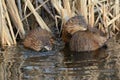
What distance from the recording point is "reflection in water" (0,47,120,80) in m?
6.11

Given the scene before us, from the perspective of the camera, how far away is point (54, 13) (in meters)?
8.61

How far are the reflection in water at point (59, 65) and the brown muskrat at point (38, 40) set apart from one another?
0.15m

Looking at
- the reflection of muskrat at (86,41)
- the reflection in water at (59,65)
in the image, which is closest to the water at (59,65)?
the reflection in water at (59,65)

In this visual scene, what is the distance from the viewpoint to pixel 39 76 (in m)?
6.13

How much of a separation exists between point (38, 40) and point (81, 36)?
0.75m

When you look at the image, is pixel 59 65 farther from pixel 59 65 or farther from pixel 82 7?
pixel 82 7

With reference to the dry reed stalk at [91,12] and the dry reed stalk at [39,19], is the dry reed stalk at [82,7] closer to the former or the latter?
the dry reed stalk at [91,12]

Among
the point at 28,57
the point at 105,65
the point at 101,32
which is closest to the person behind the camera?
the point at 105,65

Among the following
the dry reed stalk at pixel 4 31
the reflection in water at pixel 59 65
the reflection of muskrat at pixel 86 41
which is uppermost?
the dry reed stalk at pixel 4 31

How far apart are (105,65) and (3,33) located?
1918 millimetres

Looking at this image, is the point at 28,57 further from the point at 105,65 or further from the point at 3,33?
the point at 105,65

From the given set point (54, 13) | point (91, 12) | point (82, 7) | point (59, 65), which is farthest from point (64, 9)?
point (59, 65)

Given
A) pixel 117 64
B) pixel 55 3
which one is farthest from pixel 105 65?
pixel 55 3

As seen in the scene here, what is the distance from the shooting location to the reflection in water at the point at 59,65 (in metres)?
6.11
